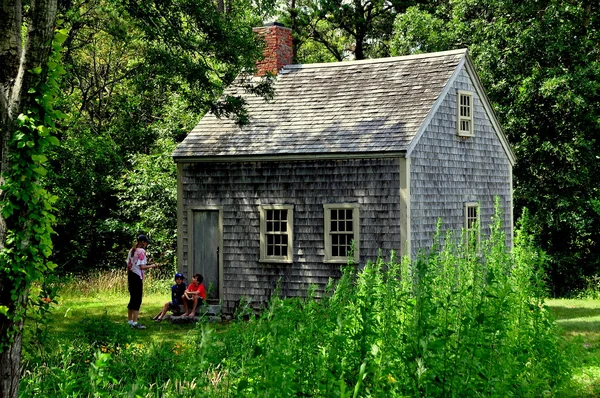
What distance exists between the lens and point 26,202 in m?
8.57

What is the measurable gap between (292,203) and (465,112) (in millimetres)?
5269

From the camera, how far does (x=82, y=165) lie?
95.2 feet

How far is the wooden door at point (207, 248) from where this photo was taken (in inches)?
831

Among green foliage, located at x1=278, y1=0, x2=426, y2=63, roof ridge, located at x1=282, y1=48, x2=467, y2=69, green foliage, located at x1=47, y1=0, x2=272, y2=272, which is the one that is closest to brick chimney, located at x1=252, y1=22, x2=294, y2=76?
roof ridge, located at x1=282, y1=48, x2=467, y2=69

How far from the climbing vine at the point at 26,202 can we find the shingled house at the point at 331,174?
10934 mm

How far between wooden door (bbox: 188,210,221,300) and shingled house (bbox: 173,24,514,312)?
3 centimetres

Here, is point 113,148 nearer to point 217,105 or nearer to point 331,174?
point 217,105

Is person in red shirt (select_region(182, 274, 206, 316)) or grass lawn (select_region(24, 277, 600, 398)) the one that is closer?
grass lawn (select_region(24, 277, 600, 398))

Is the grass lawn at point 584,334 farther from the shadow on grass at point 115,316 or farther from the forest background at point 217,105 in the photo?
the shadow on grass at point 115,316

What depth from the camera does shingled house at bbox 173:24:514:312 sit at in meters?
19.2

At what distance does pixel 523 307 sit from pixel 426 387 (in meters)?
2.80

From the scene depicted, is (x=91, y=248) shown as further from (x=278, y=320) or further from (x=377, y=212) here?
(x=278, y=320)

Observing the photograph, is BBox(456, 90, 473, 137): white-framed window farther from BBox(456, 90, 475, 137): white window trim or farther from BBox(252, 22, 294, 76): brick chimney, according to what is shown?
BBox(252, 22, 294, 76): brick chimney

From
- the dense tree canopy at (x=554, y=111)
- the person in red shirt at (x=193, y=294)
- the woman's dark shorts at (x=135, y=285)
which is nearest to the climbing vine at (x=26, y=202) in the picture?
the woman's dark shorts at (x=135, y=285)
